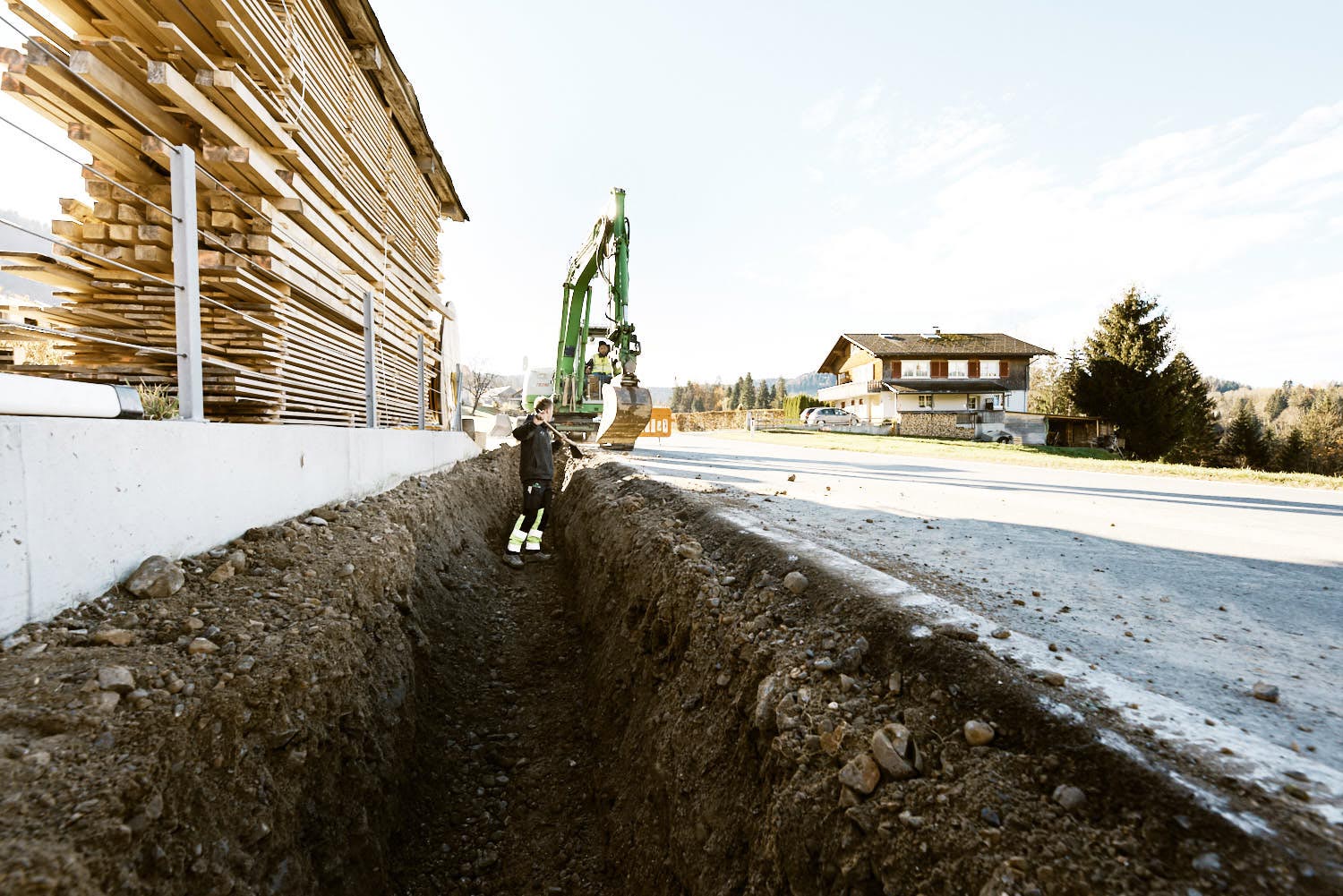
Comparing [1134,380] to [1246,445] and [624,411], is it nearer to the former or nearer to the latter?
[1246,445]

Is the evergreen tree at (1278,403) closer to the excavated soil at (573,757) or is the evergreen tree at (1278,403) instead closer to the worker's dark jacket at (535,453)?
the worker's dark jacket at (535,453)

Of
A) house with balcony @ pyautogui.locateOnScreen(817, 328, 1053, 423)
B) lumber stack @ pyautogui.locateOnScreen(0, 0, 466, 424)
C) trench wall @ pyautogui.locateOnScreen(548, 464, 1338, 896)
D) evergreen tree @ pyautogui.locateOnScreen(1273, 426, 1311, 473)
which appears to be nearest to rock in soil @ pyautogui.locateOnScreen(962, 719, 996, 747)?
trench wall @ pyautogui.locateOnScreen(548, 464, 1338, 896)

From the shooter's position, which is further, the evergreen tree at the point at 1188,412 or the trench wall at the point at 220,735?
the evergreen tree at the point at 1188,412

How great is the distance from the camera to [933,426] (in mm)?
38062

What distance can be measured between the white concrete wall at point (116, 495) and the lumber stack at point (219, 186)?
0.92 metres

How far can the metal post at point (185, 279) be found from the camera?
3.08m

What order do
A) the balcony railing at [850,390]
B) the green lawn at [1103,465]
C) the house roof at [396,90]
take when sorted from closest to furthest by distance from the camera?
the house roof at [396,90]
the green lawn at [1103,465]
the balcony railing at [850,390]

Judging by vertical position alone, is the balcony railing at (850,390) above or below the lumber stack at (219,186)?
above

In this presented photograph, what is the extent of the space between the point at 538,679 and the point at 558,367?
13.1m

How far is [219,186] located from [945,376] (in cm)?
4542

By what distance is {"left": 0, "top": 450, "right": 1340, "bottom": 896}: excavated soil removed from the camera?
140 cm

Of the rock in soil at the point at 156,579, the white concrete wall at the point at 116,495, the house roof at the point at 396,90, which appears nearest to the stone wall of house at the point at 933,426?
the house roof at the point at 396,90

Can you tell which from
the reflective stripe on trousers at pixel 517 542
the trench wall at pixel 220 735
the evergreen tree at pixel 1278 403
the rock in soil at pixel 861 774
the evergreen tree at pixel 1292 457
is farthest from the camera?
the evergreen tree at pixel 1278 403

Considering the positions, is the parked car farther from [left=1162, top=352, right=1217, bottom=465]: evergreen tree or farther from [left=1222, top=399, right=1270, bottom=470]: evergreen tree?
[left=1222, top=399, right=1270, bottom=470]: evergreen tree
